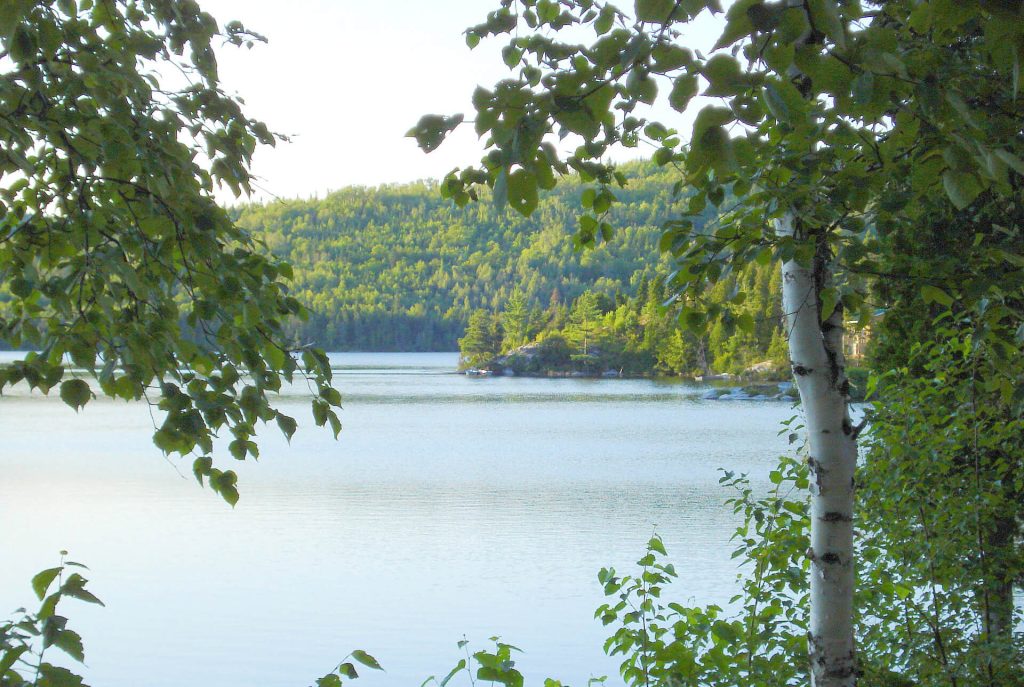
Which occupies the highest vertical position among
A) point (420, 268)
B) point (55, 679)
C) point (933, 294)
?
point (420, 268)

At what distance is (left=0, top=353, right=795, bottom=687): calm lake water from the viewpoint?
7.82 metres

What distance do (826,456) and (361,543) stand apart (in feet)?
31.7

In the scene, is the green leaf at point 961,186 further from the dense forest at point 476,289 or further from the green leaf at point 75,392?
the dense forest at point 476,289

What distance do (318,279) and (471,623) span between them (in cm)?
4974

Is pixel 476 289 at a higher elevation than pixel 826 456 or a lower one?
higher

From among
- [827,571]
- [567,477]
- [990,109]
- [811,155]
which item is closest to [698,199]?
[811,155]

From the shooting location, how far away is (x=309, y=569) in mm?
10297

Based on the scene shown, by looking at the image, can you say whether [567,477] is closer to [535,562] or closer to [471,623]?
[535,562]

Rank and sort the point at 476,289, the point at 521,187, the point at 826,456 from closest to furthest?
the point at 521,187
the point at 826,456
the point at 476,289

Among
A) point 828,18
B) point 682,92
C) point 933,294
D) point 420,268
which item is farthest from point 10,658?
point 420,268

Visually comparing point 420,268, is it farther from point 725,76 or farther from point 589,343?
point 725,76

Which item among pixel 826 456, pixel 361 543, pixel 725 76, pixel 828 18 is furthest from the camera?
pixel 361 543

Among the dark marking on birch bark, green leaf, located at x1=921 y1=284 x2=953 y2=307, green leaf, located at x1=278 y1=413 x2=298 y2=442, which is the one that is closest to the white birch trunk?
the dark marking on birch bark

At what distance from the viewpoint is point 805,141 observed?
6.69ft
